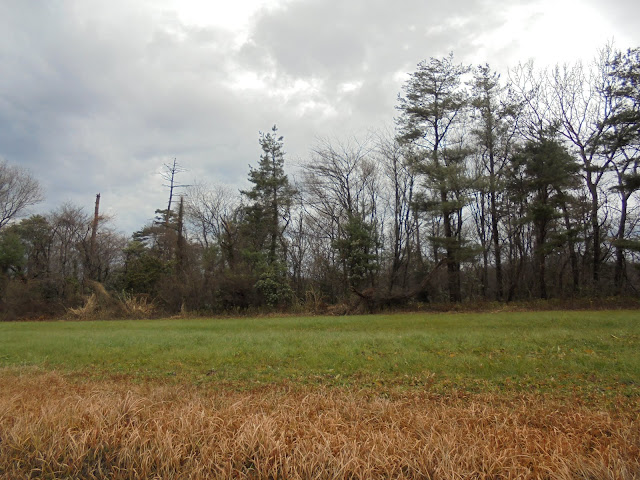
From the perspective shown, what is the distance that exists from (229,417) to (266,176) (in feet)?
99.8

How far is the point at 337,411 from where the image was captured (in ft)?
16.3

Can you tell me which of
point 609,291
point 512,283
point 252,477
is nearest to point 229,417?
point 252,477

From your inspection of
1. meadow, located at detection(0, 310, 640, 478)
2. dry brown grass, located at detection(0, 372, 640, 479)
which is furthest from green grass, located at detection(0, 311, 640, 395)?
dry brown grass, located at detection(0, 372, 640, 479)

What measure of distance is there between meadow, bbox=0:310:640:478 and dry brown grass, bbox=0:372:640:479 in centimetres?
2

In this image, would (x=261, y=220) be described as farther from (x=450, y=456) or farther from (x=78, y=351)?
(x=450, y=456)

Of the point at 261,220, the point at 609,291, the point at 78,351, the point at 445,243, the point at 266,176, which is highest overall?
the point at 266,176

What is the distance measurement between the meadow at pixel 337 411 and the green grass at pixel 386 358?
59mm

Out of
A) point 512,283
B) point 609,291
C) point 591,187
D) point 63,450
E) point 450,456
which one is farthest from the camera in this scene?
point 512,283

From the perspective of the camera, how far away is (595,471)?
122 inches

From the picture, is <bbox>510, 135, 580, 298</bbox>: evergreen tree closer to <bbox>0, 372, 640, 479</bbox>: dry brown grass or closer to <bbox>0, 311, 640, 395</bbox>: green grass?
<bbox>0, 311, 640, 395</bbox>: green grass

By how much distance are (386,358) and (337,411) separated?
4408mm

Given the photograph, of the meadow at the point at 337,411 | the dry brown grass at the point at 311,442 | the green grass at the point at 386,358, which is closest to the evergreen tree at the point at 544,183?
the green grass at the point at 386,358

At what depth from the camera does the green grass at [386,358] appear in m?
7.34

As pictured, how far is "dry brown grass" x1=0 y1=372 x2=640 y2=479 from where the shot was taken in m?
3.34
